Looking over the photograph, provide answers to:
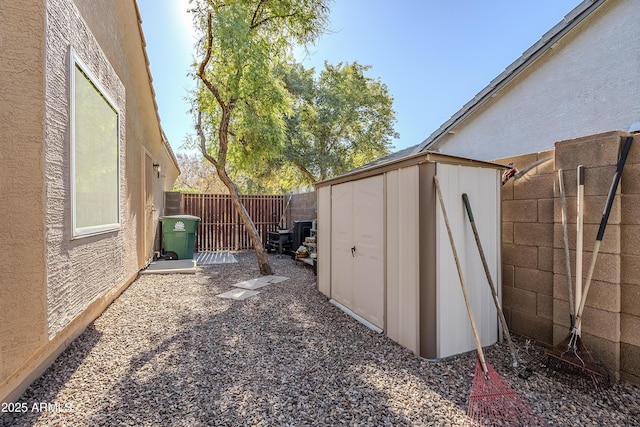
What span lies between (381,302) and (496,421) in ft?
5.25

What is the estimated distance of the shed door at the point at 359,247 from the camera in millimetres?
3504

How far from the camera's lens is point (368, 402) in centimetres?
214

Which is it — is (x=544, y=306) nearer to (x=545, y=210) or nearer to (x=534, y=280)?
(x=534, y=280)

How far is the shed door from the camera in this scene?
11.5 feet

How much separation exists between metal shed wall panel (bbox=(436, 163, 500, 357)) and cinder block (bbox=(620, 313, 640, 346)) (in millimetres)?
1007

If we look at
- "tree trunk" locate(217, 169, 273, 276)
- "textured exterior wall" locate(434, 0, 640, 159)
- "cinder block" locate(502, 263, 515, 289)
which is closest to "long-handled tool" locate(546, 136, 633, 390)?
"cinder block" locate(502, 263, 515, 289)

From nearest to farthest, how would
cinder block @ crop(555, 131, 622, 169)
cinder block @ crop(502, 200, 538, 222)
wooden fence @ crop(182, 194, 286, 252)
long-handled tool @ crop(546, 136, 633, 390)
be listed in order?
long-handled tool @ crop(546, 136, 633, 390) < cinder block @ crop(555, 131, 622, 169) < cinder block @ crop(502, 200, 538, 222) < wooden fence @ crop(182, 194, 286, 252)

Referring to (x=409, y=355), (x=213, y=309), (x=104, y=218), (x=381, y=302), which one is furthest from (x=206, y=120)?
(x=409, y=355)

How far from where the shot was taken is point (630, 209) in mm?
2346

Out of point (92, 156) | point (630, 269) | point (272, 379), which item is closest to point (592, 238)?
point (630, 269)

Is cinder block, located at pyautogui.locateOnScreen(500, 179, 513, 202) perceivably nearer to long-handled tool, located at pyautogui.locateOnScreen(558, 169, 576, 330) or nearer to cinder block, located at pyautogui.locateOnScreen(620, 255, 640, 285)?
long-handled tool, located at pyautogui.locateOnScreen(558, 169, 576, 330)

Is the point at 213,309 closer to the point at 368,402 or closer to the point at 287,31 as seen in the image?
the point at 368,402

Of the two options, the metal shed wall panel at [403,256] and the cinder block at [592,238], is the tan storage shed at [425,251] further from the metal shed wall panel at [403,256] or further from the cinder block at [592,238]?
the cinder block at [592,238]

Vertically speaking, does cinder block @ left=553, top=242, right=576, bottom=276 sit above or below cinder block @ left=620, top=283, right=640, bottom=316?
above
